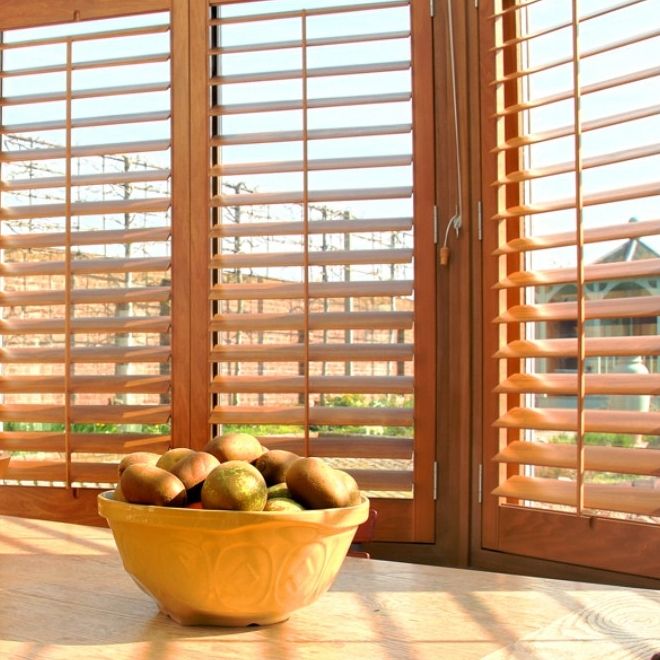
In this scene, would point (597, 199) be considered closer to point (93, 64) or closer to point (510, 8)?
point (510, 8)

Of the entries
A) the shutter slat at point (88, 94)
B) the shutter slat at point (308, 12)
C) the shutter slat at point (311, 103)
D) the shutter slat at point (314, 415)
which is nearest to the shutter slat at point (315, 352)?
the shutter slat at point (314, 415)

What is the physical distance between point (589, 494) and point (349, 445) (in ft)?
2.38

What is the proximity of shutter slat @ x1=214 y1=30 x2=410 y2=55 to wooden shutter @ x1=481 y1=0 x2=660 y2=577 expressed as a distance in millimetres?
275

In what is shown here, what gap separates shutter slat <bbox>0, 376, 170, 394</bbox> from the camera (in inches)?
114

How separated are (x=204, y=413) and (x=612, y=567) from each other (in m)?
1.25

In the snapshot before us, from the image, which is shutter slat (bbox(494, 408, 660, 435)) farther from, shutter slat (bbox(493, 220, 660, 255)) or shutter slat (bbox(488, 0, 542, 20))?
shutter slat (bbox(488, 0, 542, 20))

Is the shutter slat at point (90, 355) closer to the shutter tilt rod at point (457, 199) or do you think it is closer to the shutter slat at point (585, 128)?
the shutter tilt rod at point (457, 199)

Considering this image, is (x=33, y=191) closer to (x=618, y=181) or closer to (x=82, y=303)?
(x=82, y=303)

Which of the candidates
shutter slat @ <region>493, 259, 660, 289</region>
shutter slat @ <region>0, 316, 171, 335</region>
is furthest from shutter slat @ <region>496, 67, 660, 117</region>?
shutter slat @ <region>0, 316, 171, 335</region>

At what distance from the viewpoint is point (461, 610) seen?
1091mm

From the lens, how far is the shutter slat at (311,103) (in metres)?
2.65

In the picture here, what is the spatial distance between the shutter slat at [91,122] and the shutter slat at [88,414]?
2.92 feet

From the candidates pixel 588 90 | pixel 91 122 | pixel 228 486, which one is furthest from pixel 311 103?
pixel 228 486

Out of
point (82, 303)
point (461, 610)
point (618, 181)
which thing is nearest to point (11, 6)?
point (82, 303)
